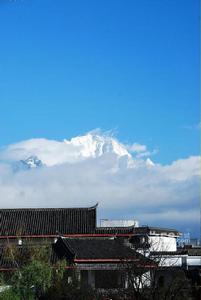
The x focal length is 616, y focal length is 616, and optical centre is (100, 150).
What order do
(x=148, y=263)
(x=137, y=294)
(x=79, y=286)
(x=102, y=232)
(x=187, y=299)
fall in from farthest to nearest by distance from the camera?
(x=102, y=232)
(x=79, y=286)
(x=148, y=263)
(x=187, y=299)
(x=137, y=294)

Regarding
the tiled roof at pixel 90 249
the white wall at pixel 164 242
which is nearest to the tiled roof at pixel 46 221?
the tiled roof at pixel 90 249

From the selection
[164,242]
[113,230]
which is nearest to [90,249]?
[113,230]

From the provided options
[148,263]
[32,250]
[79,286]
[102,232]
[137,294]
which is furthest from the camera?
[102,232]

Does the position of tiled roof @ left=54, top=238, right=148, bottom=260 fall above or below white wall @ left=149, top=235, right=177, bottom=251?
below

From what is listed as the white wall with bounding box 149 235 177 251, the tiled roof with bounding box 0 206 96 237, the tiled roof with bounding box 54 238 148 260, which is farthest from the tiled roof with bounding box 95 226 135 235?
the tiled roof with bounding box 54 238 148 260

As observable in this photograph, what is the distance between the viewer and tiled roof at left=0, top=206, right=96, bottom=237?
42.4m

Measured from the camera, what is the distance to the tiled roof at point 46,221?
42.4 m

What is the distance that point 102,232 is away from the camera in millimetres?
42406

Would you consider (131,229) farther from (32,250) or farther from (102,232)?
(32,250)

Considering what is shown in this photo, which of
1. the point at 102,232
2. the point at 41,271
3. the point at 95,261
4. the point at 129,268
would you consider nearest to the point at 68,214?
the point at 102,232

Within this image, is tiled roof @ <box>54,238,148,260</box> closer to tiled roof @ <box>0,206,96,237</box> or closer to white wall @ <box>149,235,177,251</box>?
tiled roof @ <box>0,206,96,237</box>

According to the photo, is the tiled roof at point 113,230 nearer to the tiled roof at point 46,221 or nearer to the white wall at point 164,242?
the tiled roof at point 46,221

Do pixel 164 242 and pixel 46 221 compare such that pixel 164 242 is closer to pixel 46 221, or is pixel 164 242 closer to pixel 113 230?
pixel 113 230

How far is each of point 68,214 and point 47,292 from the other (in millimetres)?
23131
